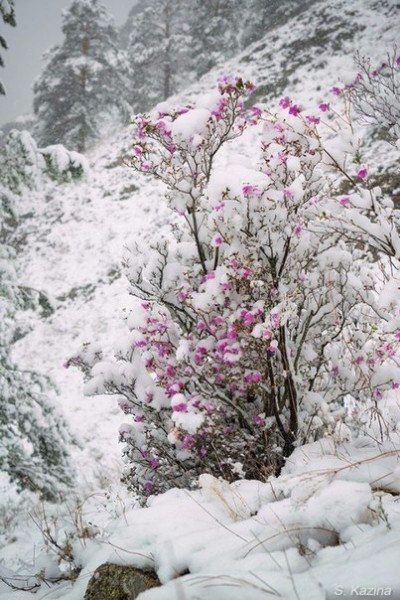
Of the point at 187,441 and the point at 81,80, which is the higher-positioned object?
the point at 81,80

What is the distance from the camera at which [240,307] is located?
8.70 ft

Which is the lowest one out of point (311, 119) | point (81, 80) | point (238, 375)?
point (238, 375)

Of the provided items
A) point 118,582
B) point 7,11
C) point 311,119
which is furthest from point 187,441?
→ point 7,11

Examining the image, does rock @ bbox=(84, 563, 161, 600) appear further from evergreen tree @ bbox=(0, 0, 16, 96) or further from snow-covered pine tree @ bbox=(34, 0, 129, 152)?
snow-covered pine tree @ bbox=(34, 0, 129, 152)

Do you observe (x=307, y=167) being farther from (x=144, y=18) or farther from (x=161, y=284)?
(x=144, y=18)

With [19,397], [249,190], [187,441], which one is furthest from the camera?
[19,397]

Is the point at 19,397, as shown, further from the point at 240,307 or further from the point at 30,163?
the point at 240,307

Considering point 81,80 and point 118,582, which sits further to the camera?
point 81,80

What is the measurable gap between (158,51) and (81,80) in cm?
525

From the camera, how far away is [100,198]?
52.9 feet

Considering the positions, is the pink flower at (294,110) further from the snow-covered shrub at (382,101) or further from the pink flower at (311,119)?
the snow-covered shrub at (382,101)

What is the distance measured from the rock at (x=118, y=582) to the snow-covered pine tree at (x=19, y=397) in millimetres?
3688

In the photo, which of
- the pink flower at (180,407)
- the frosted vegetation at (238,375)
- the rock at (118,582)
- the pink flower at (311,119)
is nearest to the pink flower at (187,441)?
the frosted vegetation at (238,375)

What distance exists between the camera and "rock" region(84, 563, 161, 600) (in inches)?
64.1
